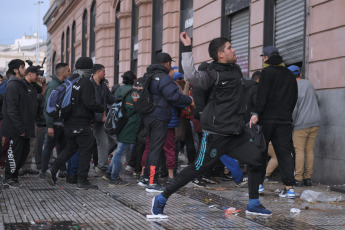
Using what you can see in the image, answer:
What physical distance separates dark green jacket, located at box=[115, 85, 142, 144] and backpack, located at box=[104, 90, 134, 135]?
4 centimetres

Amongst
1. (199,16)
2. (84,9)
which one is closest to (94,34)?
(84,9)

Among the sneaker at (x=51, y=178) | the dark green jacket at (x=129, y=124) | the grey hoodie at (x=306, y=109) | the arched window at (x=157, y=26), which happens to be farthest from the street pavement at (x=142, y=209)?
the arched window at (x=157, y=26)

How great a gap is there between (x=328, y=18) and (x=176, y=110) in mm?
2842

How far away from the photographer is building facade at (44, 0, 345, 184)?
8.84 m

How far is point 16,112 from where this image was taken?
26.5 ft

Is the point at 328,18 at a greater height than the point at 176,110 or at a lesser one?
greater

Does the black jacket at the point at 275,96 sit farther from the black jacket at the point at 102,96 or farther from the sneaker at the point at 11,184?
the sneaker at the point at 11,184

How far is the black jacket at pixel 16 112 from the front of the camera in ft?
26.5

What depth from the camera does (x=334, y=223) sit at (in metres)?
5.67

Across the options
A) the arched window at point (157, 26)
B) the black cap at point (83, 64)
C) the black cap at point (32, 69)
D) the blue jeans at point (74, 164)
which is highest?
the arched window at point (157, 26)

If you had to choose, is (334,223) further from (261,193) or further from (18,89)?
(18,89)

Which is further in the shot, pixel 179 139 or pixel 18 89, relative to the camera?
pixel 179 139

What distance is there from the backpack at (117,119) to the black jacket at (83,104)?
58 centimetres

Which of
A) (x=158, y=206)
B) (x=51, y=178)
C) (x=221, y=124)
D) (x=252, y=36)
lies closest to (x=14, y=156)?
(x=51, y=178)
